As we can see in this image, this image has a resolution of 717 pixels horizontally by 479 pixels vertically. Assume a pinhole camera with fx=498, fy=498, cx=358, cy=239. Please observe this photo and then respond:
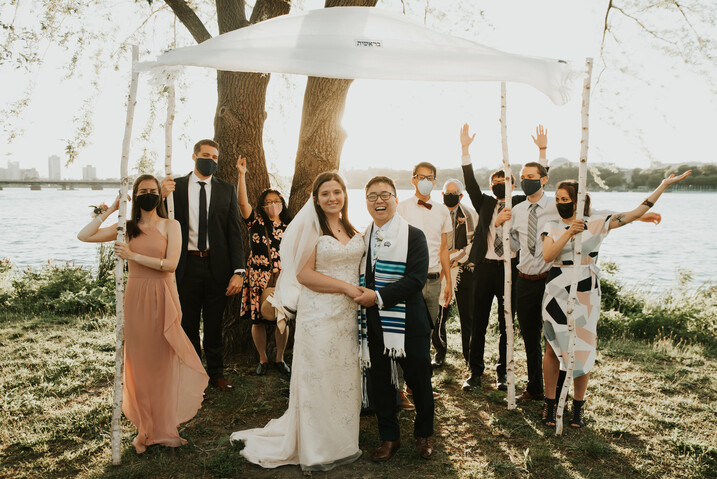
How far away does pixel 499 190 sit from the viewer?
211 inches

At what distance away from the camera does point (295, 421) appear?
3711mm

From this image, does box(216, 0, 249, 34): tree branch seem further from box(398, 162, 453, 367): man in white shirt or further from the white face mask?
the white face mask

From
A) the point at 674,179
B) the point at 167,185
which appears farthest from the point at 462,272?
the point at 167,185

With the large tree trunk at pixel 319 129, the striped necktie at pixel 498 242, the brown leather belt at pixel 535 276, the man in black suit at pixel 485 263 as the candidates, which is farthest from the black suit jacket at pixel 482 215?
the large tree trunk at pixel 319 129

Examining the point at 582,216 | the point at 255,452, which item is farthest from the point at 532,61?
the point at 255,452

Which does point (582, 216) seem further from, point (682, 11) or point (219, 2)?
point (219, 2)

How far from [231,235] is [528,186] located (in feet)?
9.74

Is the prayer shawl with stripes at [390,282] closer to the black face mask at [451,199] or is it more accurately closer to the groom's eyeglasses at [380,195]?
the groom's eyeglasses at [380,195]

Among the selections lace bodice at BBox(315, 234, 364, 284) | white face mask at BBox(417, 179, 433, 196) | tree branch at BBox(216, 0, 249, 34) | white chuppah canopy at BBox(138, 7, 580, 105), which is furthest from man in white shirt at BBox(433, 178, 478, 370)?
tree branch at BBox(216, 0, 249, 34)

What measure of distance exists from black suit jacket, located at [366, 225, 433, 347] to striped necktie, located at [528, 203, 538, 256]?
60.2 inches

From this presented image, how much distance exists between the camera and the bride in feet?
12.0

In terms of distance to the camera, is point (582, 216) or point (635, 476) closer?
point (635, 476)

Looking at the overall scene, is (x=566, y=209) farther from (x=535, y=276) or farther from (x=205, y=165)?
(x=205, y=165)

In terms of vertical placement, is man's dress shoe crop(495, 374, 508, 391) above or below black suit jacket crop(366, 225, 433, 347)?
below
